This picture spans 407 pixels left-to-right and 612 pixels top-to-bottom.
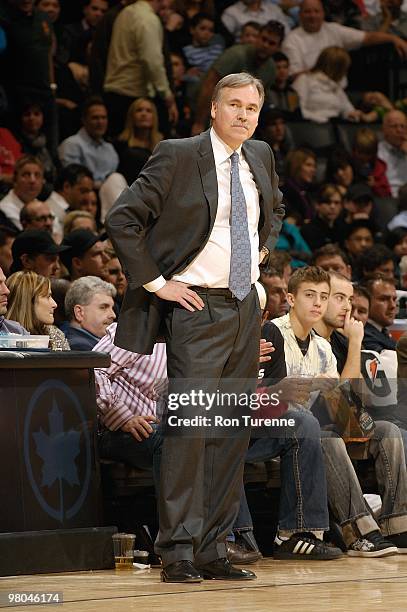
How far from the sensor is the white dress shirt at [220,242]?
13.8 feet

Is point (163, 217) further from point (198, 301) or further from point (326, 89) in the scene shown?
point (326, 89)

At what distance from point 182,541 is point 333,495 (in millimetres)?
1446

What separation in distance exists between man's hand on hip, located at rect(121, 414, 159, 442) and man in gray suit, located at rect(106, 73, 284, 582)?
85cm

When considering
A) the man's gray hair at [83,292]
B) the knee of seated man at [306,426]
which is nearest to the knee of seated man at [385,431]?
the knee of seated man at [306,426]

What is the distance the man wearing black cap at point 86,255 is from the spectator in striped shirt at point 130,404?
192cm

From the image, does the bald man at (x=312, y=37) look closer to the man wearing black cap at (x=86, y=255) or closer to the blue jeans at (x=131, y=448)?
the man wearing black cap at (x=86, y=255)

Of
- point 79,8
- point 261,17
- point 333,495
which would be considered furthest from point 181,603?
point 261,17

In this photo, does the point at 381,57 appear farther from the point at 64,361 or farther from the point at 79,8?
the point at 64,361

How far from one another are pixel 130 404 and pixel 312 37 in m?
7.52

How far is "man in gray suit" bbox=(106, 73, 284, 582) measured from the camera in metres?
4.12

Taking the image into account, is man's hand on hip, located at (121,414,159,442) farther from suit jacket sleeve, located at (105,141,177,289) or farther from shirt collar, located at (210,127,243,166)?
shirt collar, located at (210,127,243,166)

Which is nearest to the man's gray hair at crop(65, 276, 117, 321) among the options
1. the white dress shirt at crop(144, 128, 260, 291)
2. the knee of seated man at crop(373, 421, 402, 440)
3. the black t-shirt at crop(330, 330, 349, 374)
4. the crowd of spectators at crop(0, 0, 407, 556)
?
the crowd of spectators at crop(0, 0, 407, 556)

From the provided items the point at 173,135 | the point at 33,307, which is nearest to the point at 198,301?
the point at 33,307

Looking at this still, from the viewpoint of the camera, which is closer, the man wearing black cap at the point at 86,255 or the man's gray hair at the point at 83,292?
the man's gray hair at the point at 83,292
